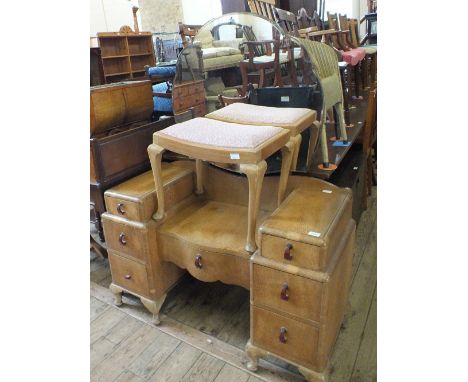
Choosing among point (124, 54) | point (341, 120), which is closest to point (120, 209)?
point (341, 120)

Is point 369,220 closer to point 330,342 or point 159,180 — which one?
point 330,342

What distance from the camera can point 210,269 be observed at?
1453mm

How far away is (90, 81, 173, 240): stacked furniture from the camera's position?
1685mm

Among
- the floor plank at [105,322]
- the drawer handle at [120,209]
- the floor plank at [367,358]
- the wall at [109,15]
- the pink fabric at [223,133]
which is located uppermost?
the wall at [109,15]

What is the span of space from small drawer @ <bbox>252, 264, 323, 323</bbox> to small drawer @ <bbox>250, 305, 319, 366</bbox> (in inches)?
1.7

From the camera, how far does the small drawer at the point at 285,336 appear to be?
124cm

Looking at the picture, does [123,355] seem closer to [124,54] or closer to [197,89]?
[197,89]

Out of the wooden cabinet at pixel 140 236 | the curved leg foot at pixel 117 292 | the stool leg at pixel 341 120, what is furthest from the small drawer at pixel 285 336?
the stool leg at pixel 341 120

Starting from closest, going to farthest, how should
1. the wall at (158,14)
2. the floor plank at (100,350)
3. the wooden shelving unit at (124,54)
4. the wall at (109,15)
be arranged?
the floor plank at (100,350) < the wooden shelving unit at (124,54) < the wall at (109,15) < the wall at (158,14)

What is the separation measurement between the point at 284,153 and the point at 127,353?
1.04m

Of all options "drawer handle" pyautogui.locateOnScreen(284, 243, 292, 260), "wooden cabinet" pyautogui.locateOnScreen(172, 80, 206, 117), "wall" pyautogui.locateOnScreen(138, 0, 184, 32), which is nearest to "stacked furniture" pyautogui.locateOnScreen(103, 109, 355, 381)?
"drawer handle" pyautogui.locateOnScreen(284, 243, 292, 260)

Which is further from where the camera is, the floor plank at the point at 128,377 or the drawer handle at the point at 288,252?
the floor plank at the point at 128,377

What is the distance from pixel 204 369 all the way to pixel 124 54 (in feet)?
16.3

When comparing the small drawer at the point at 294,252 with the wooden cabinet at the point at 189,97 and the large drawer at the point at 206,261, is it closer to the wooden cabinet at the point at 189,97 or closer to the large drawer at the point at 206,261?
the large drawer at the point at 206,261
